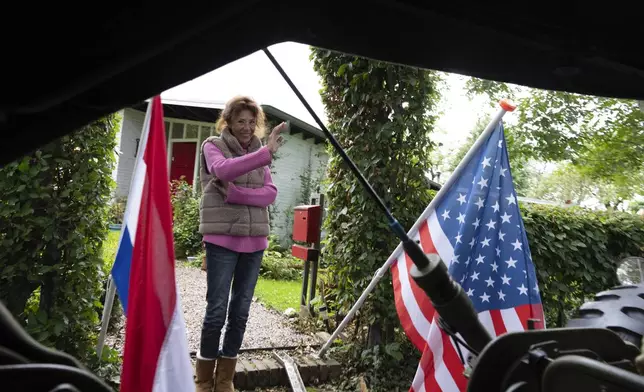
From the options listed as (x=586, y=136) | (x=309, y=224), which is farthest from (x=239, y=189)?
(x=586, y=136)

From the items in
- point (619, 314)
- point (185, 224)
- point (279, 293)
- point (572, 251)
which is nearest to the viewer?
point (619, 314)

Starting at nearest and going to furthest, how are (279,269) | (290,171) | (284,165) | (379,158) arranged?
(379,158) < (279,269) < (284,165) < (290,171)

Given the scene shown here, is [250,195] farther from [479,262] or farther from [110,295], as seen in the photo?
[479,262]

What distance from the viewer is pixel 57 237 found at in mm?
3061

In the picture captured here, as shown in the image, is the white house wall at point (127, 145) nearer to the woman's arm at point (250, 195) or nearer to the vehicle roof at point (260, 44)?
the woman's arm at point (250, 195)

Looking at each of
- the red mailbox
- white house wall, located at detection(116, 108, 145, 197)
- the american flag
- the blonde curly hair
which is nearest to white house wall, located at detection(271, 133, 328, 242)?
white house wall, located at detection(116, 108, 145, 197)

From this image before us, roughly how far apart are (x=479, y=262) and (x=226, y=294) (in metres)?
1.78

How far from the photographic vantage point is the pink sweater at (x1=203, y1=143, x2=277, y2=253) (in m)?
3.06

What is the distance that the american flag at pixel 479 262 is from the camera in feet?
9.40

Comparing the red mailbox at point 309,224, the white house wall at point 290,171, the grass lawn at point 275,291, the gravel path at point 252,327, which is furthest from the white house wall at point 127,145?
the red mailbox at point 309,224

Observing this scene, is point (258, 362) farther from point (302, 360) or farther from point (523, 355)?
point (523, 355)

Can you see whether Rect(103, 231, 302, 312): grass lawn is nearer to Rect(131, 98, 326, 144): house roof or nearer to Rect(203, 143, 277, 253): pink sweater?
Rect(203, 143, 277, 253): pink sweater

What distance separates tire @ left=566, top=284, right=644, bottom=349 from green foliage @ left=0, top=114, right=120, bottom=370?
304 cm

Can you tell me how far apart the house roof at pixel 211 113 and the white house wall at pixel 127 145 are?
113 centimetres
